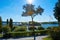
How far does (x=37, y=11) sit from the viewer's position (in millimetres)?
23969

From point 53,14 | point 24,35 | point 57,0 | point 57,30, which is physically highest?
point 57,0

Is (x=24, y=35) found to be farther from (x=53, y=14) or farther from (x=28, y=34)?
(x=53, y=14)

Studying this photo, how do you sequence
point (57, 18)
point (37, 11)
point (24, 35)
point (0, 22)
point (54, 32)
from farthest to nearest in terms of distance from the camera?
point (37, 11)
point (0, 22)
point (57, 18)
point (24, 35)
point (54, 32)

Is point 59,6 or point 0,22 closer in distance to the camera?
point 59,6

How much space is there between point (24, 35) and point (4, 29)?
292 centimetres

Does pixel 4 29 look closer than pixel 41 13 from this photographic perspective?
Yes

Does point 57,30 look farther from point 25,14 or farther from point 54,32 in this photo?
point 25,14

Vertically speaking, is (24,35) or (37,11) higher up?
(37,11)

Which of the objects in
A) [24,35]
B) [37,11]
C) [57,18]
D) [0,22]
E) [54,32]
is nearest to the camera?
[54,32]

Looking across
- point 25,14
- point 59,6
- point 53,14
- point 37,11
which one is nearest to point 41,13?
point 37,11

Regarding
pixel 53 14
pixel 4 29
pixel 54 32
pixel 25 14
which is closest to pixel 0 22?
pixel 4 29

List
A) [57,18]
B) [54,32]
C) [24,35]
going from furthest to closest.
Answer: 1. [57,18]
2. [24,35]
3. [54,32]

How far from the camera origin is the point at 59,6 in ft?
59.6

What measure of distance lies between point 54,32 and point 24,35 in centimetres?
735
